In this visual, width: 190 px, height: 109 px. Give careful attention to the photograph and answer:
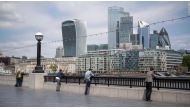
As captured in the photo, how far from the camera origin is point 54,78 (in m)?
23.6

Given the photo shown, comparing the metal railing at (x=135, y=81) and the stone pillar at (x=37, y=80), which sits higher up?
the metal railing at (x=135, y=81)

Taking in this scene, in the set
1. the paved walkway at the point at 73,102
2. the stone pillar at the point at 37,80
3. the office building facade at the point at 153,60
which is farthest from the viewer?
the office building facade at the point at 153,60

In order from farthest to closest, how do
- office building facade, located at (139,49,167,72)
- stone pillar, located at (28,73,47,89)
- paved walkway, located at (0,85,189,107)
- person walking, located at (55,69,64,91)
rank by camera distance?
1. office building facade, located at (139,49,167,72)
2. stone pillar, located at (28,73,47,89)
3. person walking, located at (55,69,64,91)
4. paved walkway, located at (0,85,189,107)

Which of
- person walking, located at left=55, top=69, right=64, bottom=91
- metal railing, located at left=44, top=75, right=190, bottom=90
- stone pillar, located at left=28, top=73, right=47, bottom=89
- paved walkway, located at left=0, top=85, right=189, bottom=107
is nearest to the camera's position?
paved walkway, located at left=0, top=85, right=189, bottom=107

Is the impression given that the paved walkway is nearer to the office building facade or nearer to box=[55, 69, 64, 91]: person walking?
box=[55, 69, 64, 91]: person walking

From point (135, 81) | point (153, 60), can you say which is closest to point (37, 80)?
point (135, 81)

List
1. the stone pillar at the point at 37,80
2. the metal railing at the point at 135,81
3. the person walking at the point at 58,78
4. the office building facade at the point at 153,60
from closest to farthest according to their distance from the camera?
1. the metal railing at the point at 135,81
2. the person walking at the point at 58,78
3. the stone pillar at the point at 37,80
4. the office building facade at the point at 153,60

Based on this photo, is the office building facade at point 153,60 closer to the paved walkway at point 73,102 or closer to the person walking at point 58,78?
the person walking at point 58,78

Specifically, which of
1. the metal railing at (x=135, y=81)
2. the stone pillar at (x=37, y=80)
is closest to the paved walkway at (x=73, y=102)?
the metal railing at (x=135, y=81)

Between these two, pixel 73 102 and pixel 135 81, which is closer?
pixel 73 102

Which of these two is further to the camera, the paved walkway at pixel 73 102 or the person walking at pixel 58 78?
the person walking at pixel 58 78

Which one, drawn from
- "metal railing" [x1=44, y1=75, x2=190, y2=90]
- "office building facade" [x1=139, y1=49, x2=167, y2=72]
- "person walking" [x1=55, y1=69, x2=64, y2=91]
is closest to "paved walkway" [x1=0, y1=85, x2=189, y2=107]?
"metal railing" [x1=44, y1=75, x2=190, y2=90]

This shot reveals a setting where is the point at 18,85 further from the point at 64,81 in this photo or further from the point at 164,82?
the point at 164,82

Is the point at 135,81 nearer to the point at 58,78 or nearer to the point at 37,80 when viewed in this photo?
the point at 58,78
